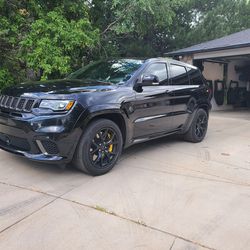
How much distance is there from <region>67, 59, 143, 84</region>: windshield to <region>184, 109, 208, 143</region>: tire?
197 cm

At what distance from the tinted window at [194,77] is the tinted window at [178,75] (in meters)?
0.17

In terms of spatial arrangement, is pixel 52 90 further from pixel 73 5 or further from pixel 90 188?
pixel 73 5

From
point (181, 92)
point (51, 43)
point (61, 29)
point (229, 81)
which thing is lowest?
point (229, 81)

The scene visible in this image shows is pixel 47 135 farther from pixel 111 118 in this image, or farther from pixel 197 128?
pixel 197 128

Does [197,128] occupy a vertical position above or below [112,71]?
below

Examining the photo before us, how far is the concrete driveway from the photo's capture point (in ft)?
9.22

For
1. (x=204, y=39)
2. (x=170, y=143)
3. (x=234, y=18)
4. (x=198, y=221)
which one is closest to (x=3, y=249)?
→ (x=198, y=221)

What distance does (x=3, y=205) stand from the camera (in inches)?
133

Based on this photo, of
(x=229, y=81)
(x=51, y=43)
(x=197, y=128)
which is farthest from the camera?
(x=229, y=81)

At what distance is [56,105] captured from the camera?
390 centimetres

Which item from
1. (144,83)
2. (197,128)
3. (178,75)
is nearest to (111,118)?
(144,83)

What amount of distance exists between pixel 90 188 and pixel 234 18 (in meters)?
20.6

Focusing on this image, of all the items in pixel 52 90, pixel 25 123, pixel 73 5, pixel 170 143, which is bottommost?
pixel 170 143

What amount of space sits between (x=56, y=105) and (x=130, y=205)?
1.52m
